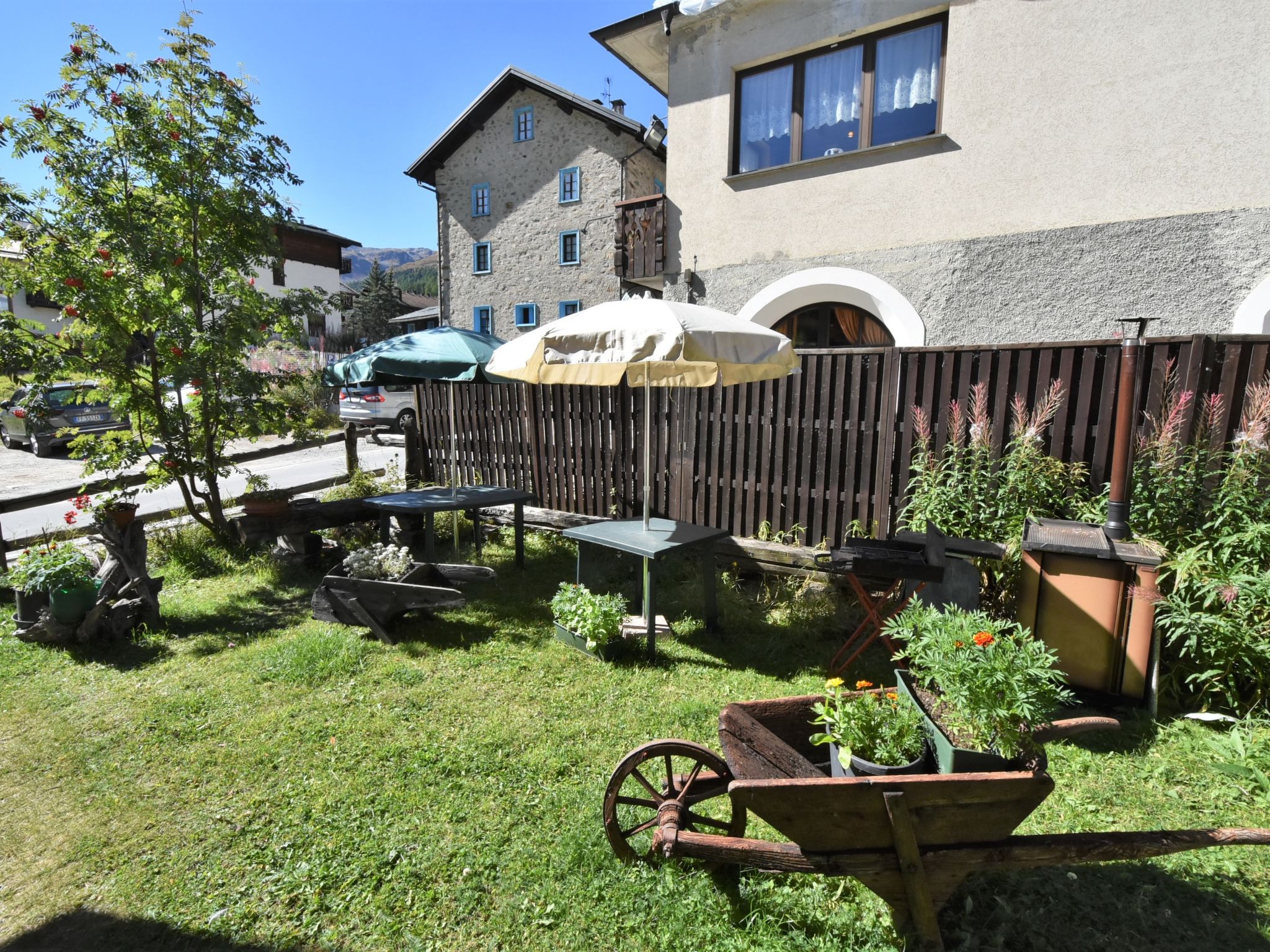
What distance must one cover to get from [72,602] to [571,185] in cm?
1962

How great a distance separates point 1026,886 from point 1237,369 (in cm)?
358

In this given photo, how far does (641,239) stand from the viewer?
9.68m

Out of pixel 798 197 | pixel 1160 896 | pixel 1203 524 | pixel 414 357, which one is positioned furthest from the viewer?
pixel 798 197

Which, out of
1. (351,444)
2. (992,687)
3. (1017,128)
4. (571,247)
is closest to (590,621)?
(992,687)

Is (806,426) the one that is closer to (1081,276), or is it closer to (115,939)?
(1081,276)

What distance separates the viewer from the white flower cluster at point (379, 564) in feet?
17.0

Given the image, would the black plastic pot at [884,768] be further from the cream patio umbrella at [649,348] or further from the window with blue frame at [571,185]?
the window with blue frame at [571,185]

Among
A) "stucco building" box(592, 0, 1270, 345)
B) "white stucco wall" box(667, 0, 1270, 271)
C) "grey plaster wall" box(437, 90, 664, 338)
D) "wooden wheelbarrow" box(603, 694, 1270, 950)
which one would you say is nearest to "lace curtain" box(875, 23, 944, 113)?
"stucco building" box(592, 0, 1270, 345)

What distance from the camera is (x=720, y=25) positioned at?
341 inches

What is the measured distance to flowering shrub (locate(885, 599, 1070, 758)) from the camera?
200 cm

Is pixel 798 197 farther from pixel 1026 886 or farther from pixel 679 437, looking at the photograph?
pixel 1026 886

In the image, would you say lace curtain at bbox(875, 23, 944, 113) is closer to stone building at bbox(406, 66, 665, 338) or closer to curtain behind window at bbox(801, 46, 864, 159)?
curtain behind window at bbox(801, 46, 864, 159)

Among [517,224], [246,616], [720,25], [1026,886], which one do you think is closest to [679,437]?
[246,616]

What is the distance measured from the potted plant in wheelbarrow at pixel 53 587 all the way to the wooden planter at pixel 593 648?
11.6ft
